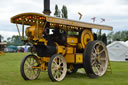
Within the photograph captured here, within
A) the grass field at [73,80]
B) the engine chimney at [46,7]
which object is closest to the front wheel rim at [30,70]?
the grass field at [73,80]

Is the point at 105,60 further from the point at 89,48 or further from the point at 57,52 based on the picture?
the point at 57,52

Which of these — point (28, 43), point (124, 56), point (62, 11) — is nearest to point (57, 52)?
point (28, 43)

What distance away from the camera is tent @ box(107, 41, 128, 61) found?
17.0m

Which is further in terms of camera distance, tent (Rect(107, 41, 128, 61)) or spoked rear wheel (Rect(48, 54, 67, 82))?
tent (Rect(107, 41, 128, 61))

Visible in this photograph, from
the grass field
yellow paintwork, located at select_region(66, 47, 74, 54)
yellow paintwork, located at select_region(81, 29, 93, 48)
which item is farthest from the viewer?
yellow paintwork, located at select_region(81, 29, 93, 48)

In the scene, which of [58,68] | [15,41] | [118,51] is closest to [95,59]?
[58,68]

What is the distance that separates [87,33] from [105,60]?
131cm

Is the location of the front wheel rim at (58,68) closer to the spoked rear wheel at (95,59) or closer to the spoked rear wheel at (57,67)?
the spoked rear wheel at (57,67)

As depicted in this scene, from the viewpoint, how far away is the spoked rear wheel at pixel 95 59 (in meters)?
7.77

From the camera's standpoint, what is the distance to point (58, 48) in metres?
7.61

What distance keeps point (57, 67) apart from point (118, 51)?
37.0 feet

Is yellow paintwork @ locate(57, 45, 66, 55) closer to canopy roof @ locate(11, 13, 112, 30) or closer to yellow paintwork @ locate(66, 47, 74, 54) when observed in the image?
yellow paintwork @ locate(66, 47, 74, 54)

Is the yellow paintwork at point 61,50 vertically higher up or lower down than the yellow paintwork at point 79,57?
higher up

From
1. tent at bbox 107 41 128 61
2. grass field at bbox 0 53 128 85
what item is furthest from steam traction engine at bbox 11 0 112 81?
tent at bbox 107 41 128 61
